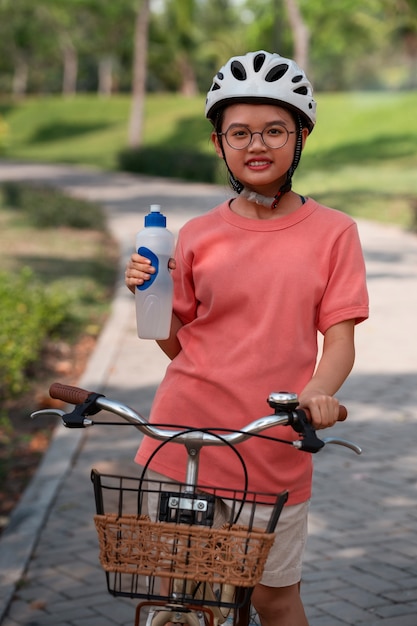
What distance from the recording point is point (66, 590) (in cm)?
452

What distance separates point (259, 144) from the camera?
2.70m

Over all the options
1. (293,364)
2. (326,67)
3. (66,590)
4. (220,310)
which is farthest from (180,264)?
(326,67)

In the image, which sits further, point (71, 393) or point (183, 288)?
point (183, 288)

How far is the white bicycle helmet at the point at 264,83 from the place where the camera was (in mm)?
2668

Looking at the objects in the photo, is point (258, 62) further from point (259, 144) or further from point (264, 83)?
point (259, 144)

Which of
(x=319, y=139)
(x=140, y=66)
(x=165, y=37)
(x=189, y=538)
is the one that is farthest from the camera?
(x=165, y=37)

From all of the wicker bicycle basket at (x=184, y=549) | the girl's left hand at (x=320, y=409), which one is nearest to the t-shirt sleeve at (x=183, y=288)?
the girl's left hand at (x=320, y=409)

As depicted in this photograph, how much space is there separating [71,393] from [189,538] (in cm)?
50

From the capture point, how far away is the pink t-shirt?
2.72 metres

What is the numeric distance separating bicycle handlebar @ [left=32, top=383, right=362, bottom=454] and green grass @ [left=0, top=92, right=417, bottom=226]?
16976mm

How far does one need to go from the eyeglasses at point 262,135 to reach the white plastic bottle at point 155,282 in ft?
1.14

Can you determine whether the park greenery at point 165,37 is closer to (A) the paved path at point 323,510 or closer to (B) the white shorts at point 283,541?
(A) the paved path at point 323,510

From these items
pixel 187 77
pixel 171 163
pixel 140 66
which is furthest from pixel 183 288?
pixel 187 77

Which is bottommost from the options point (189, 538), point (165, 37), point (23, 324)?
point (189, 538)
